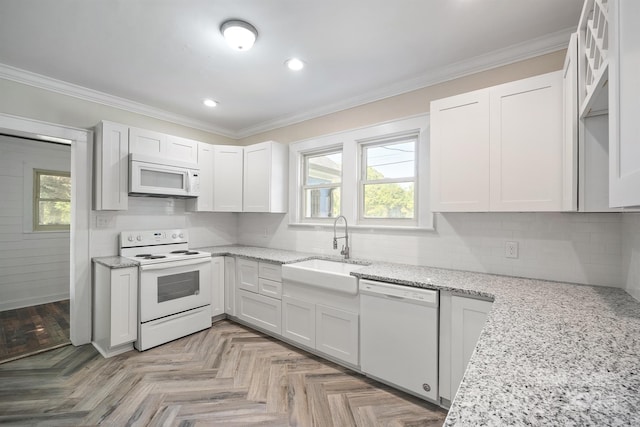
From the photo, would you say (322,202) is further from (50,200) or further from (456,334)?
(50,200)

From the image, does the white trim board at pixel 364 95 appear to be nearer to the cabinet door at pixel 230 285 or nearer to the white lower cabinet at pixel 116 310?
the white lower cabinet at pixel 116 310

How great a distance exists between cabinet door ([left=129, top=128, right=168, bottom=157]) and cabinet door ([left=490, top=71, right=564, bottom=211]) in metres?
3.31

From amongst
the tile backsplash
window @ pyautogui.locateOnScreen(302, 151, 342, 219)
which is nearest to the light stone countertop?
the tile backsplash

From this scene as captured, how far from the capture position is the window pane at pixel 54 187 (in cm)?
419

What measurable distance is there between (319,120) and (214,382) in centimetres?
289

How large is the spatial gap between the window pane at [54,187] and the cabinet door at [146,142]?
2263 millimetres

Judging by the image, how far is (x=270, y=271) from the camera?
10.2 feet

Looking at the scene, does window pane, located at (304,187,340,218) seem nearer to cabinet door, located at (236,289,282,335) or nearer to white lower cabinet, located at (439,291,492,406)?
cabinet door, located at (236,289,282,335)

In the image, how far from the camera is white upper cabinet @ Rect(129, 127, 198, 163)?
3.12 metres

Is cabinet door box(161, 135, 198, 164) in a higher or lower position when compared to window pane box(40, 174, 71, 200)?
higher

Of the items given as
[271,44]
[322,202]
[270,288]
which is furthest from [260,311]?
[271,44]

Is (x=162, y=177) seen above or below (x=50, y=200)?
above

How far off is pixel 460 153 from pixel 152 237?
3.39 m

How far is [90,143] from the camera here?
3.00m
